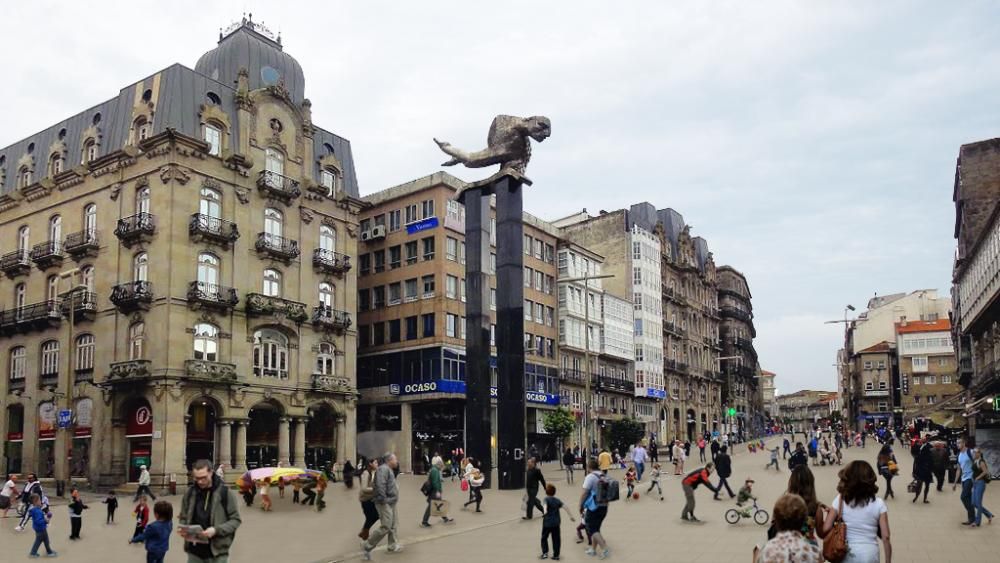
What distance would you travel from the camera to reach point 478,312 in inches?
1473

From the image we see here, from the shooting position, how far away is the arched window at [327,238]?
5353 centimetres

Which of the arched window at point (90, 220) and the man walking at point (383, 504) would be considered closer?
the man walking at point (383, 504)

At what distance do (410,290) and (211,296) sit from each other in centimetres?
1683

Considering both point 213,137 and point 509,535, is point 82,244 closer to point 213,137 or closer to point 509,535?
point 213,137

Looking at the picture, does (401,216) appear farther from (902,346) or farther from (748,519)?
(902,346)

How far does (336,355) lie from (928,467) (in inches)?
1380

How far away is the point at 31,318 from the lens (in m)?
49.4

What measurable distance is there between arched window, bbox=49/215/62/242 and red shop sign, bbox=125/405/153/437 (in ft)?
38.9

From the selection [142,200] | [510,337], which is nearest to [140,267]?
[142,200]

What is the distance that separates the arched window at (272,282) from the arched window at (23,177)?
15.7m

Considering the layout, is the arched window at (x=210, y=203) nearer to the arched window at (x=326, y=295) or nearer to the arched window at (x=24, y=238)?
the arched window at (x=326, y=295)

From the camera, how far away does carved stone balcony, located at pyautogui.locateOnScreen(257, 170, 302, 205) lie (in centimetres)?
4897

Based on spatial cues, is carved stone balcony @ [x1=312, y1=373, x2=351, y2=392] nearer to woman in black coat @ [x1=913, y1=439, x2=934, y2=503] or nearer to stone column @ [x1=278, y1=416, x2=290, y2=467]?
stone column @ [x1=278, y1=416, x2=290, y2=467]

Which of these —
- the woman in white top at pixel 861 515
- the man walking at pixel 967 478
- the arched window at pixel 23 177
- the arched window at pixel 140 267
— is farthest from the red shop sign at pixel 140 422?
the woman in white top at pixel 861 515
